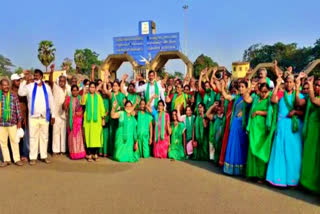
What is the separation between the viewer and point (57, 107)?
23.3ft

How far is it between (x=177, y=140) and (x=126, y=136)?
117 cm

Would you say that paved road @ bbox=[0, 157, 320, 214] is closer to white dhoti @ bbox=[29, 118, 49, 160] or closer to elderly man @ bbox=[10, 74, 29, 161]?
white dhoti @ bbox=[29, 118, 49, 160]

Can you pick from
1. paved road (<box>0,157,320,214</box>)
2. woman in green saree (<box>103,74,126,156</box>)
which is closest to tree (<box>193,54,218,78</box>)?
woman in green saree (<box>103,74,126,156</box>)

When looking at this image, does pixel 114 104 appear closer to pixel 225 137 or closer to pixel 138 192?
pixel 225 137

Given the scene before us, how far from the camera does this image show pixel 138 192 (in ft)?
14.6

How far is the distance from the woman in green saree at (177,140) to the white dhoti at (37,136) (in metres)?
2.77

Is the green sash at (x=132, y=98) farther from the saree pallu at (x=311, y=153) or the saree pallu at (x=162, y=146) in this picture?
the saree pallu at (x=311, y=153)

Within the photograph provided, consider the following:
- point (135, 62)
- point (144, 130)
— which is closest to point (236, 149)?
point (144, 130)

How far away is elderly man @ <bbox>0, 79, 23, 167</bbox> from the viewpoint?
6027mm

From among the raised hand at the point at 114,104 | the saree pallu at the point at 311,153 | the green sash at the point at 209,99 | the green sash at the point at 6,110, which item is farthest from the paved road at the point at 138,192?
the green sash at the point at 209,99

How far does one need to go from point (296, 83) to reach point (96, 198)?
141 inches

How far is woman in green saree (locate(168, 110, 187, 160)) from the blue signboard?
22752 millimetres

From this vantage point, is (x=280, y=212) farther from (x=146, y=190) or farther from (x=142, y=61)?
(x=142, y=61)

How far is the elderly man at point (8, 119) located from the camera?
6.03 meters
